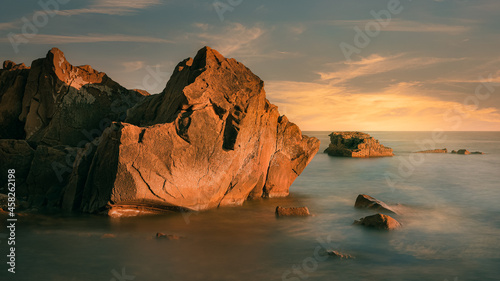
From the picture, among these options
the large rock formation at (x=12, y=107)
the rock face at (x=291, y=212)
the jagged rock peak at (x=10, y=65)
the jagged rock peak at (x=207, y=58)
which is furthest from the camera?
the jagged rock peak at (x=10, y=65)

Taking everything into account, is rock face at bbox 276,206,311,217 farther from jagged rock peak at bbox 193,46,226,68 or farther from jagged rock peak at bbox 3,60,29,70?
jagged rock peak at bbox 3,60,29,70

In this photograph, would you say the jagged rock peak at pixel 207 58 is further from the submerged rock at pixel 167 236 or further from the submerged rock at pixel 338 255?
the submerged rock at pixel 338 255

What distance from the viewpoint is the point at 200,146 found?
429 inches

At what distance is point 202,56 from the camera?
41.3 feet

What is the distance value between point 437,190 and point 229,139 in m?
10.9

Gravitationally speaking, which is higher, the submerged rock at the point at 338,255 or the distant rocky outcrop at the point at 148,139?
the distant rocky outcrop at the point at 148,139

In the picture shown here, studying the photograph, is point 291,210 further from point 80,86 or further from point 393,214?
point 80,86

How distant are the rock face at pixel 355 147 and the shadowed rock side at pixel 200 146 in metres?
22.9

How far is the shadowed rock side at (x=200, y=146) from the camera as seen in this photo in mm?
9852

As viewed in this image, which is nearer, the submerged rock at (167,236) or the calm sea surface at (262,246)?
the calm sea surface at (262,246)

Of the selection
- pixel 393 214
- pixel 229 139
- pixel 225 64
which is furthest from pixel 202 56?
pixel 393 214

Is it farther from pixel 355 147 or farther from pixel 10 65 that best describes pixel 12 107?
pixel 355 147

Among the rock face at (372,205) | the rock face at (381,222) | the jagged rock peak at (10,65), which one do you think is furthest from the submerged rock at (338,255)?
the jagged rock peak at (10,65)

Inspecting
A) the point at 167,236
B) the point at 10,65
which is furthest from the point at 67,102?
the point at 167,236
